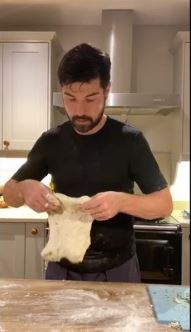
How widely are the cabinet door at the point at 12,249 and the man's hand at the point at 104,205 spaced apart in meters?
1.30

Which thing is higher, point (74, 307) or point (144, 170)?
point (144, 170)

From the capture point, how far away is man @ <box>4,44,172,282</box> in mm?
1225

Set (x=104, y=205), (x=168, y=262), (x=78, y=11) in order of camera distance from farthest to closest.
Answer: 1. (x=78, y=11)
2. (x=168, y=262)
3. (x=104, y=205)

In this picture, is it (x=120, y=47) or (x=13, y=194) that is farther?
(x=120, y=47)

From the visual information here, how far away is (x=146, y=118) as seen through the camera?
112 inches

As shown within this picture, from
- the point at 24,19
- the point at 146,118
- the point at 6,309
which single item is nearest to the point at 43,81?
the point at 24,19

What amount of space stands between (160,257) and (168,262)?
5 cm

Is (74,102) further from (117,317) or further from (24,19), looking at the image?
(24,19)

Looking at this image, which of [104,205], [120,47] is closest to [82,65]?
[104,205]

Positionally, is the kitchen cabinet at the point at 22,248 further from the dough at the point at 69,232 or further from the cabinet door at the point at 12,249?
the dough at the point at 69,232

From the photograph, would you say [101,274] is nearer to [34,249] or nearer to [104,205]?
[104,205]

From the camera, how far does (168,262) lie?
2.30 m

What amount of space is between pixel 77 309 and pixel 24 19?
7.53 feet

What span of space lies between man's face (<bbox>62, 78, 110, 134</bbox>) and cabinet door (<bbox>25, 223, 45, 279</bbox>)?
122 cm
